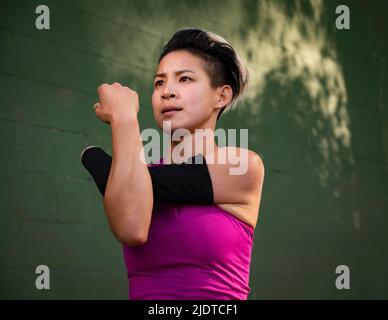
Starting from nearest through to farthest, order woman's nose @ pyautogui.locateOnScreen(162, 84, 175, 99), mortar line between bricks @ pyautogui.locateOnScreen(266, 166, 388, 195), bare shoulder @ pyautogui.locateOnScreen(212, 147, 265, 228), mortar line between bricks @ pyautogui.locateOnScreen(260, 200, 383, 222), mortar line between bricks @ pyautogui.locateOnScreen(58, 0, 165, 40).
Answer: bare shoulder @ pyautogui.locateOnScreen(212, 147, 265, 228)
woman's nose @ pyautogui.locateOnScreen(162, 84, 175, 99)
mortar line between bricks @ pyautogui.locateOnScreen(58, 0, 165, 40)
mortar line between bricks @ pyautogui.locateOnScreen(260, 200, 383, 222)
mortar line between bricks @ pyautogui.locateOnScreen(266, 166, 388, 195)

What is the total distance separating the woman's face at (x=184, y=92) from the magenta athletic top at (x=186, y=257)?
10.4 inches

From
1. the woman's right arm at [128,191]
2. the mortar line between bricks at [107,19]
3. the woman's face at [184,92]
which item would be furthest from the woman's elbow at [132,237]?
the mortar line between bricks at [107,19]

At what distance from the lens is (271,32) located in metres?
4.77

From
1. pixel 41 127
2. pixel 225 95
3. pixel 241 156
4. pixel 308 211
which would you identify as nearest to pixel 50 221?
pixel 41 127

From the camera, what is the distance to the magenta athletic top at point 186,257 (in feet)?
5.09

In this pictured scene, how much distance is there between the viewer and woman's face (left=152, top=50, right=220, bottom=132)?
1.74 metres

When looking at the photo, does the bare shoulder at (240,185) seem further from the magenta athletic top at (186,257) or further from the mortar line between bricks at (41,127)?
the mortar line between bricks at (41,127)

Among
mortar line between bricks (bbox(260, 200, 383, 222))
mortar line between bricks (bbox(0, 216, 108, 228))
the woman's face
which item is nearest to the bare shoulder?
the woman's face

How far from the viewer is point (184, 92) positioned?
1740 millimetres

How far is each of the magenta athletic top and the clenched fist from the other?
245mm

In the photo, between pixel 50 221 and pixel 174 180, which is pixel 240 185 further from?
pixel 50 221

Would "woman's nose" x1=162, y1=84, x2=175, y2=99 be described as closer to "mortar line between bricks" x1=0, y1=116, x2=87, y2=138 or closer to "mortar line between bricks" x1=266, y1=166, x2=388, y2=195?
"mortar line between bricks" x1=0, y1=116, x2=87, y2=138

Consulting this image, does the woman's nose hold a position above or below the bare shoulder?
above
